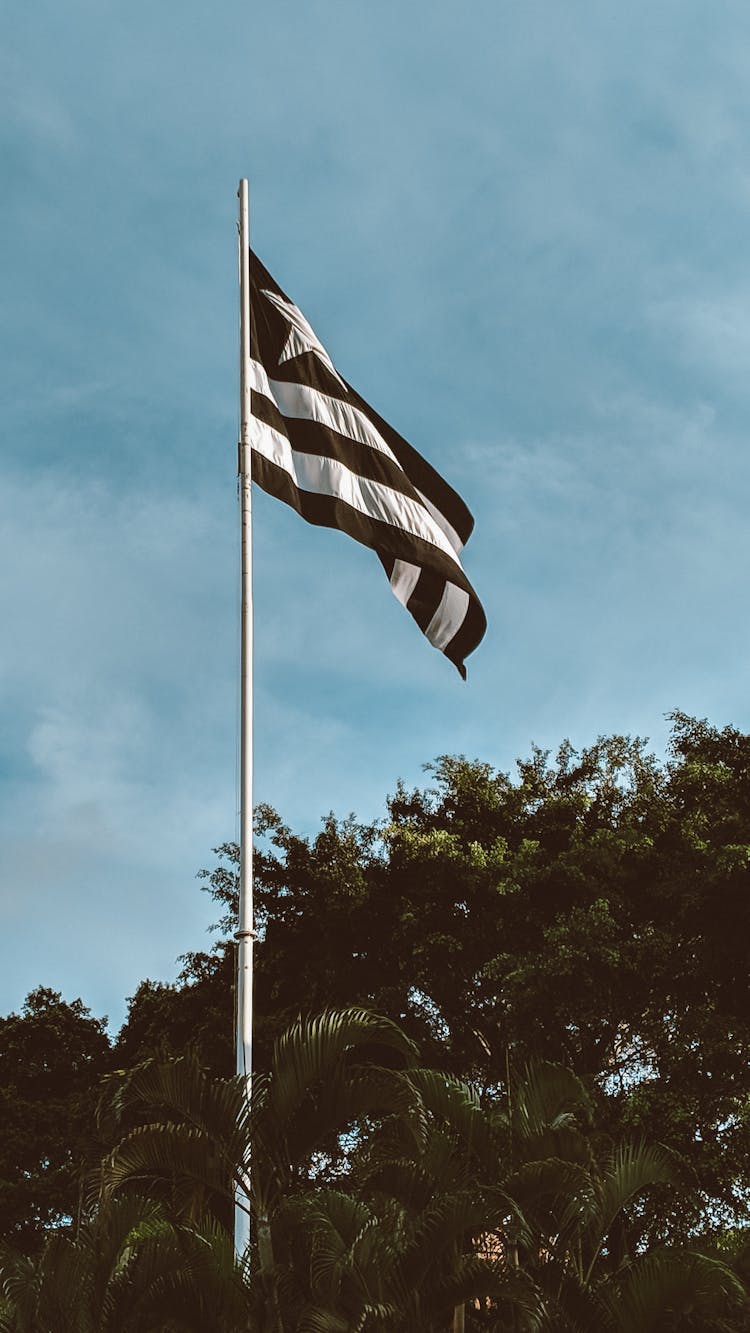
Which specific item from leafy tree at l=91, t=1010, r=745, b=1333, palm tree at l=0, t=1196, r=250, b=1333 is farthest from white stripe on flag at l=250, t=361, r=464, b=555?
palm tree at l=0, t=1196, r=250, b=1333

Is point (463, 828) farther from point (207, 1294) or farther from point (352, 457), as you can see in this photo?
point (207, 1294)

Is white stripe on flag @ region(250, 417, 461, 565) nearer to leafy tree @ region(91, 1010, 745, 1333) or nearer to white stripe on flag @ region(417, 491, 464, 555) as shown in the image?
white stripe on flag @ region(417, 491, 464, 555)

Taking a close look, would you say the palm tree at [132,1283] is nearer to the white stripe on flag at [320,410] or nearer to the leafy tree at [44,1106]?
the white stripe on flag at [320,410]

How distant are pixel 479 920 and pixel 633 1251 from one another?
5.81 m

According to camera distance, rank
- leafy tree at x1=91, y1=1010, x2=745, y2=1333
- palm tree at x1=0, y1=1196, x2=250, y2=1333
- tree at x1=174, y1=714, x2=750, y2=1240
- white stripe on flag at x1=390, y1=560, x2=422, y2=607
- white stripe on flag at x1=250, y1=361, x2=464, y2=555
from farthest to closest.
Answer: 1. tree at x1=174, y1=714, x2=750, y2=1240
2. white stripe on flag at x1=390, y1=560, x2=422, y2=607
3. white stripe on flag at x1=250, y1=361, x2=464, y2=555
4. leafy tree at x1=91, y1=1010, x2=745, y2=1333
5. palm tree at x1=0, y1=1196, x2=250, y2=1333

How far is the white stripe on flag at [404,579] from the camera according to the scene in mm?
12922

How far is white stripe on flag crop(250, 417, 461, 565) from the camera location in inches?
478

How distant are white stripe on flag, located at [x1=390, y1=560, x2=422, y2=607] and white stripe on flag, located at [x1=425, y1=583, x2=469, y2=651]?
35 cm

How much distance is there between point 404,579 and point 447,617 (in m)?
0.61

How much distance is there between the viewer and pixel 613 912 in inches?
879

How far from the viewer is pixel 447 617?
43.1ft

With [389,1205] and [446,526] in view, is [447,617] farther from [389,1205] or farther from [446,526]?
[389,1205]

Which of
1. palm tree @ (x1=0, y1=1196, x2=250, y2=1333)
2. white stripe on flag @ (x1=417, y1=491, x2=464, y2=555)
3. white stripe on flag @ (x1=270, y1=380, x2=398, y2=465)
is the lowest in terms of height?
palm tree @ (x1=0, y1=1196, x2=250, y2=1333)

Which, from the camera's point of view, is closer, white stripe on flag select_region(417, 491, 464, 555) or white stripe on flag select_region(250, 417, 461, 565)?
white stripe on flag select_region(250, 417, 461, 565)
